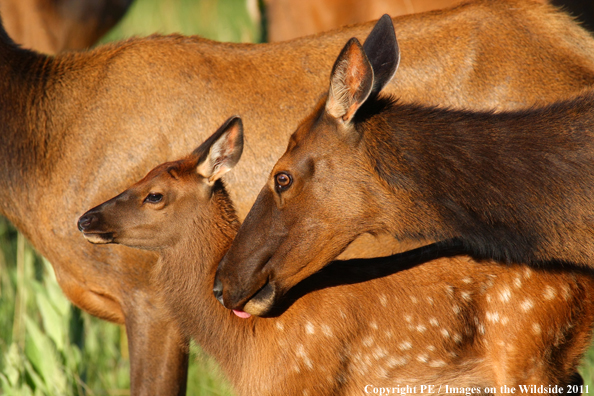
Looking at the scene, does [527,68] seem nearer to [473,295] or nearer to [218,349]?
[473,295]

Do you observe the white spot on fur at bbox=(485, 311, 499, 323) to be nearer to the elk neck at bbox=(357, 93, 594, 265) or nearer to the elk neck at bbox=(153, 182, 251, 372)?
the elk neck at bbox=(357, 93, 594, 265)

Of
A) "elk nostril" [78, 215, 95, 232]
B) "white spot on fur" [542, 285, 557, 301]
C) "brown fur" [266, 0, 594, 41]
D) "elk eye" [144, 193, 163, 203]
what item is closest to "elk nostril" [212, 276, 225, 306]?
"elk eye" [144, 193, 163, 203]

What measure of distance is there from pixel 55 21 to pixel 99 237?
13.3 ft

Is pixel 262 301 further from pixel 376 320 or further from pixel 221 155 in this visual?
pixel 221 155

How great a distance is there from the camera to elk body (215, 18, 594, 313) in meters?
3.07

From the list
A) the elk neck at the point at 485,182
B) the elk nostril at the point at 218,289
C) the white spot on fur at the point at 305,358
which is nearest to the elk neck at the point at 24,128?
the elk nostril at the point at 218,289

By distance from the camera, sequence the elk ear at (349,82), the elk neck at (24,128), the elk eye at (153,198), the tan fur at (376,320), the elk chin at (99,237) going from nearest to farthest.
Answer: the elk ear at (349,82), the tan fur at (376,320), the elk chin at (99,237), the elk eye at (153,198), the elk neck at (24,128)

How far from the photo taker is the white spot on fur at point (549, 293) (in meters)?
3.38

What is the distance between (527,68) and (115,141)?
7.90 feet

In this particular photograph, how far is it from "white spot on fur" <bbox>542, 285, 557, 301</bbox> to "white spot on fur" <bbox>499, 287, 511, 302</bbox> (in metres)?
0.16

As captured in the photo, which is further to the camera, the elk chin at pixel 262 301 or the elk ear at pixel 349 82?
the elk chin at pixel 262 301

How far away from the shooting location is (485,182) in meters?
3.09

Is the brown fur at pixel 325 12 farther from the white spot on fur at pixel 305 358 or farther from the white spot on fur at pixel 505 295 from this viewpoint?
the white spot on fur at pixel 305 358

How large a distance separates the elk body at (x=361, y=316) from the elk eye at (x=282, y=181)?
586 millimetres
